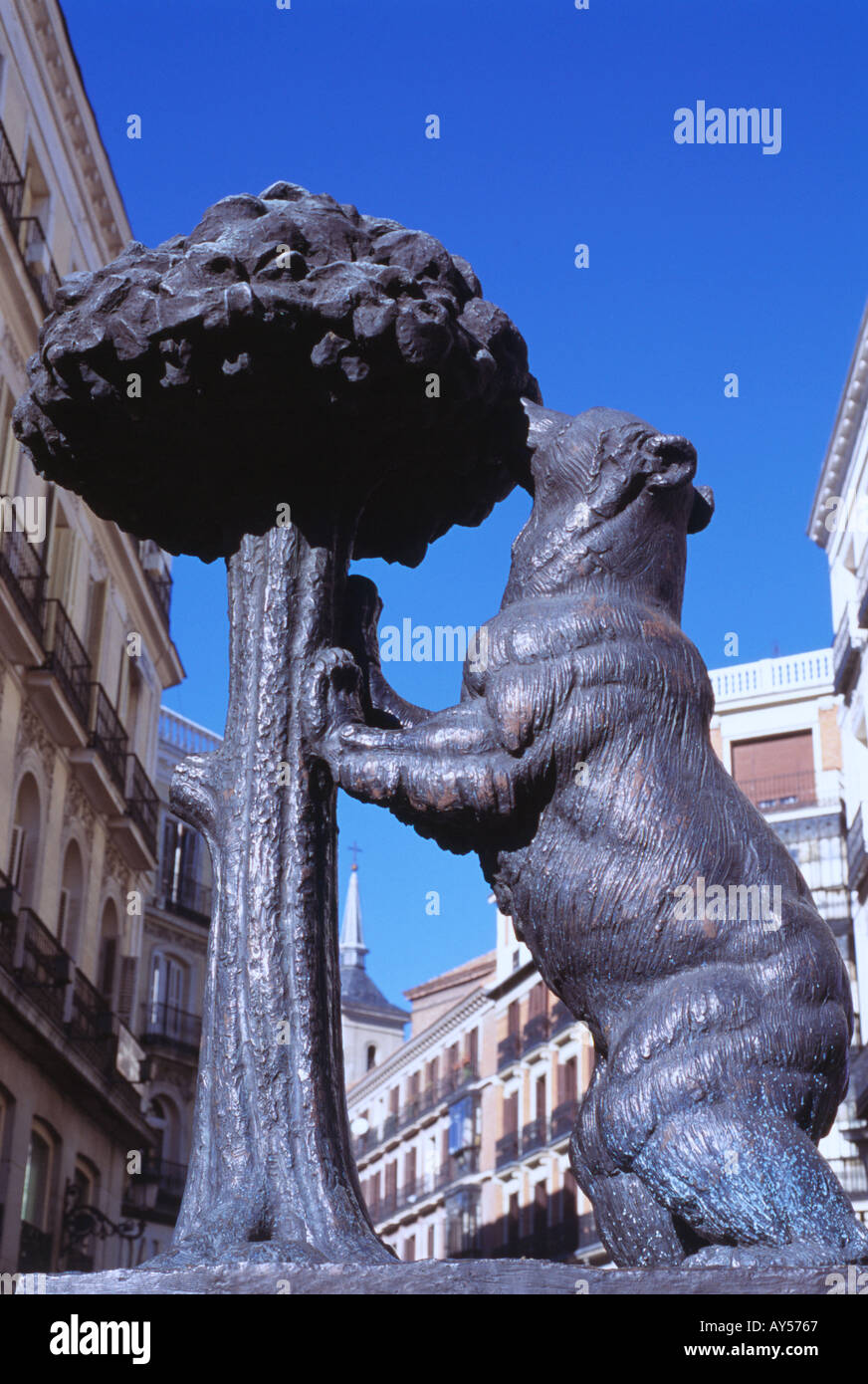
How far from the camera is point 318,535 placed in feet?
12.0

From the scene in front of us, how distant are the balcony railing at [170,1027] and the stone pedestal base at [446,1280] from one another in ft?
104

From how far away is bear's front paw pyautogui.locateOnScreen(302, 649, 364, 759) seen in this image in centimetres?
337

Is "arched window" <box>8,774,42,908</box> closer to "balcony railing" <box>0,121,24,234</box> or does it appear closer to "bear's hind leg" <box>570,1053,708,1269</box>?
"balcony railing" <box>0,121,24,234</box>

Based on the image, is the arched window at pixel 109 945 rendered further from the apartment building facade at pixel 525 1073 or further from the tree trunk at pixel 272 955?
the tree trunk at pixel 272 955

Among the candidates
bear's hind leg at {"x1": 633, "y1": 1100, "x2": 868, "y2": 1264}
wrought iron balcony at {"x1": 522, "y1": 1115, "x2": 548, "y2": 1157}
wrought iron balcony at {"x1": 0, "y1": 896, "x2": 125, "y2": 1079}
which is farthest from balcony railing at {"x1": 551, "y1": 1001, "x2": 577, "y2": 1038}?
bear's hind leg at {"x1": 633, "y1": 1100, "x2": 868, "y2": 1264}

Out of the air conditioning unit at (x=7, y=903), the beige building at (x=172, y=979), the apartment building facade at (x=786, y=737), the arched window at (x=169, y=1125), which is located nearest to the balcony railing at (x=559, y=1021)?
the apartment building facade at (x=786, y=737)

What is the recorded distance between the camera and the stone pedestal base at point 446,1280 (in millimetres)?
2537

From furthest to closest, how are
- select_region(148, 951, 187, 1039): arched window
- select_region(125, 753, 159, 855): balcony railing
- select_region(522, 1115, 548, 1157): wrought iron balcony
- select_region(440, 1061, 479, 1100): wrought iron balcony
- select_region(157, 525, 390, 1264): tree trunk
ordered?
select_region(440, 1061, 479, 1100): wrought iron balcony
select_region(522, 1115, 548, 1157): wrought iron balcony
select_region(148, 951, 187, 1039): arched window
select_region(125, 753, 159, 855): balcony railing
select_region(157, 525, 390, 1264): tree trunk

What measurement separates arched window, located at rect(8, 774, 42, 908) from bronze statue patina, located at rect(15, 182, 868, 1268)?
54.4 feet

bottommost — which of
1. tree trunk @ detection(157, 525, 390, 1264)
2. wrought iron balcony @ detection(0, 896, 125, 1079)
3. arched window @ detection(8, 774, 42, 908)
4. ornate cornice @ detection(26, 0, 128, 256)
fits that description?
tree trunk @ detection(157, 525, 390, 1264)

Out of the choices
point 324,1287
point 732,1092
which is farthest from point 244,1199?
point 732,1092

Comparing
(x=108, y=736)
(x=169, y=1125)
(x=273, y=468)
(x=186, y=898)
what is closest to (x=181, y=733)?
(x=186, y=898)

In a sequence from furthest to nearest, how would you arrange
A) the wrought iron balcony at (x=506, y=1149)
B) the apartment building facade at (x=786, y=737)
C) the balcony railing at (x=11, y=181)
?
the wrought iron balcony at (x=506, y=1149)
the apartment building facade at (x=786, y=737)
the balcony railing at (x=11, y=181)
